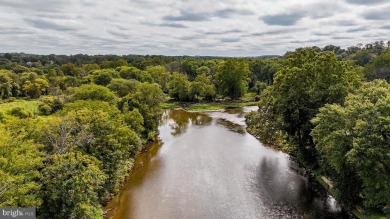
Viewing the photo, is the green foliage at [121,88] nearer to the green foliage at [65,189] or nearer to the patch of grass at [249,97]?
the green foliage at [65,189]

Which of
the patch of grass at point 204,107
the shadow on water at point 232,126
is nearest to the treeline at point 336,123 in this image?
the shadow on water at point 232,126

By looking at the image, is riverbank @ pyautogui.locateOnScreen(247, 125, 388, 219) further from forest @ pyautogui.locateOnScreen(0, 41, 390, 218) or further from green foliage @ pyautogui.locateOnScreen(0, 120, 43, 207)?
green foliage @ pyautogui.locateOnScreen(0, 120, 43, 207)

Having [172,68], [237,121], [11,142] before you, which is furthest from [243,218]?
[172,68]

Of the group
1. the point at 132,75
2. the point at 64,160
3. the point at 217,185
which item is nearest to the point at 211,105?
the point at 132,75

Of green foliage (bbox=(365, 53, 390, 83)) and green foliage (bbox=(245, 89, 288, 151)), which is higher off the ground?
green foliage (bbox=(365, 53, 390, 83))

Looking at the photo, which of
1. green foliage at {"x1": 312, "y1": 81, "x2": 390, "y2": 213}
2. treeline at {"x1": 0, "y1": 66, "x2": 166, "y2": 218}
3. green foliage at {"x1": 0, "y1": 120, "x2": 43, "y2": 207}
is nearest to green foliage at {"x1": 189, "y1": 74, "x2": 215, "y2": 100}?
treeline at {"x1": 0, "y1": 66, "x2": 166, "y2": 218}

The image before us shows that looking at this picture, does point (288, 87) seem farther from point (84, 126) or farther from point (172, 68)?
point (172, 68)

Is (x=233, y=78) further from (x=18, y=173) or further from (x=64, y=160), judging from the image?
(x=18, y=173)
